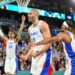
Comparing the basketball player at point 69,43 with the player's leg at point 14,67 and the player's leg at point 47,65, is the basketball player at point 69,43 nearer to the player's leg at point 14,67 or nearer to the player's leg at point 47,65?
the player's leg at point 47,65

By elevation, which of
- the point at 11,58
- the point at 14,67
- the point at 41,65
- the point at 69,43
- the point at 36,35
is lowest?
the point at 14,67

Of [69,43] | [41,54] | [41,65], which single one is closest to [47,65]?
[41,65]

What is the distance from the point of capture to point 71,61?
19.0 feet

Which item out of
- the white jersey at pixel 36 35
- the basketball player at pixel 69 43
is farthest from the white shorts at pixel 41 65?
the basketball player at pixel 69 43

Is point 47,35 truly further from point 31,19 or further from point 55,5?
point 55,5

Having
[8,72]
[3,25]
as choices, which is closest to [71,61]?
[8,72]

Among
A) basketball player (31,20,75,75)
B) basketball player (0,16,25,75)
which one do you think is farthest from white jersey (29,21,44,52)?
basketball player (0,16,25,75)

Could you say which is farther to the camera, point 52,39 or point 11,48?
point 11,48

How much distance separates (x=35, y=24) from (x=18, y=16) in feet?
65.7

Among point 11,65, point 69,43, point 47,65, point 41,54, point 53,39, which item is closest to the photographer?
point 53,39

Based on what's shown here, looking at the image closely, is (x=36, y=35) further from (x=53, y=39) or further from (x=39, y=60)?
(x=53, y=39)

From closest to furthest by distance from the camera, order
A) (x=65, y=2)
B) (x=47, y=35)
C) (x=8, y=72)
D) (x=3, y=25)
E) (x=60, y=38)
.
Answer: (x=60, y=38) < (x=47, y=35) < (x=8, y=72) < (x=3, y=25) < (x=65, y=2)

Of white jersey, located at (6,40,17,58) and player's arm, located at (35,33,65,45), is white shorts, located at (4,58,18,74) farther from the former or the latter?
player's arm, located at (35,33,65,45)

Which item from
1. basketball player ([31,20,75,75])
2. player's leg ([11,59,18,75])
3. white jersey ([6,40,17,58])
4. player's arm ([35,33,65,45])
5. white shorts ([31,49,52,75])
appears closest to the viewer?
player's arm ([35,33,65,45])
